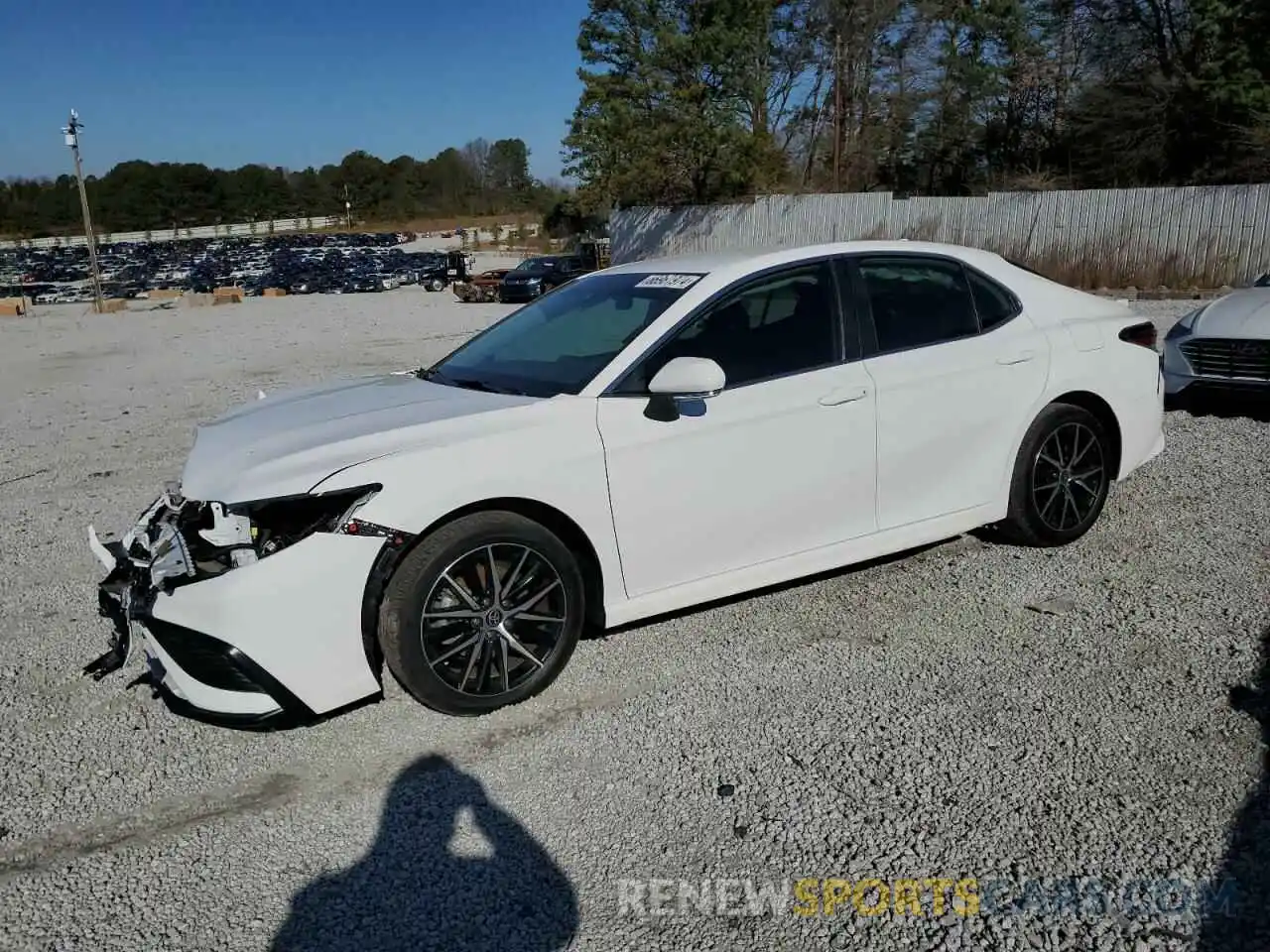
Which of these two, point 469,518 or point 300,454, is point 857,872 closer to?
point 469,518

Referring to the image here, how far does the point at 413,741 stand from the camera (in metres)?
3.36

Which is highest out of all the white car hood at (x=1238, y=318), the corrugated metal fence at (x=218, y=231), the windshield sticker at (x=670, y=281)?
the corrugated metal fence at (x=218, y=231)

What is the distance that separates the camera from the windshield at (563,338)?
391 cm

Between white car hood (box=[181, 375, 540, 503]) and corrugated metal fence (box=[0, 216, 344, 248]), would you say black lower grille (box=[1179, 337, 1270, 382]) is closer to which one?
white car hood (box=[181, 375, 540, 503])

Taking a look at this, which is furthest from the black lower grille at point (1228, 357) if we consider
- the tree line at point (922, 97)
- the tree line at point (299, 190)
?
the tree line at point (299, 190)

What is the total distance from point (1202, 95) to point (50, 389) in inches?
1273

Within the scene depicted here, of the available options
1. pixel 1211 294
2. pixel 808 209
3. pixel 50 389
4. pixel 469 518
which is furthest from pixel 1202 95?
pixel 469 518

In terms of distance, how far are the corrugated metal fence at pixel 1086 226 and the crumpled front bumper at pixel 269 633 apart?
48.3ft

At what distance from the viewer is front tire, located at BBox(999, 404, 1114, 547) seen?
4652 mm

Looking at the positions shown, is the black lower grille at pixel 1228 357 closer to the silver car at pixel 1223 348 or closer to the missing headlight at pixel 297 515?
the silver car at pixel 1223 348

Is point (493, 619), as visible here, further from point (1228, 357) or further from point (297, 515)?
point (1228, 357)

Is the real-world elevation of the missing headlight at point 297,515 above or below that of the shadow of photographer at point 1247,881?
above

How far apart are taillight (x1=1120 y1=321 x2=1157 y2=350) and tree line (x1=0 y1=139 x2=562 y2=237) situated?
115650mm

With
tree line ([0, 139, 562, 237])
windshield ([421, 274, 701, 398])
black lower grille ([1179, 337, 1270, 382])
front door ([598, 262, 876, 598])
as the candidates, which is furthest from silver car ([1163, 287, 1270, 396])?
tree line ([0, 139, 562, 237])
